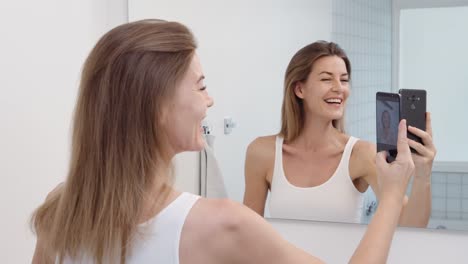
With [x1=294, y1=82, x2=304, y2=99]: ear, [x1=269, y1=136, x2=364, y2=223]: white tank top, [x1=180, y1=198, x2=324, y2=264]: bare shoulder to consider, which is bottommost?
[x1=269, y1=136, x2=364, y2=223]: white tank top

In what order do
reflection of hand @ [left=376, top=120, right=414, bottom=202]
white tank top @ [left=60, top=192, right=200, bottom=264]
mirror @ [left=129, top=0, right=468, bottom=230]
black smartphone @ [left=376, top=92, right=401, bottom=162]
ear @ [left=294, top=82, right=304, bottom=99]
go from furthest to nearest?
ear @ [left=294, top=82, right=304, bottom=99] → mirror @ [left=129, top=0, right=468, bottom=230] → black smartphone @ [left=376, top=92, right=401, bottom=162] → reflection of hand @ [left=376, top=120, right=414, bottom=202] → white tank top @ [left=60, top=192, right=200, bottom=264]

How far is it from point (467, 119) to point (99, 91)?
911mm

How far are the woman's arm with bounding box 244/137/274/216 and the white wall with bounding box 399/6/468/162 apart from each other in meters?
0.36

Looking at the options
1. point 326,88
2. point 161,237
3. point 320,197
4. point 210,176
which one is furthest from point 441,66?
point 161,237

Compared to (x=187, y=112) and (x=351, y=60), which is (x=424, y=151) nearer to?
(x=351, y=60)

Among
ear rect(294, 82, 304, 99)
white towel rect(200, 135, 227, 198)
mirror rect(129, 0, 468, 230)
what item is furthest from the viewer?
white towel rect(200, 135, 227, 198)

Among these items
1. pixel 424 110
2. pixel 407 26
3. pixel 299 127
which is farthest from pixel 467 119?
pixel 299 127

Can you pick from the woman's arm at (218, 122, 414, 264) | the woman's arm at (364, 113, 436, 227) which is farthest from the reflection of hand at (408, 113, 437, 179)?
the woman's arm at (218, 122, 414, 264)

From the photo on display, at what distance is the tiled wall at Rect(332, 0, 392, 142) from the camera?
161cm

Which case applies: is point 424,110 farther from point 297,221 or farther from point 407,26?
point 297,221

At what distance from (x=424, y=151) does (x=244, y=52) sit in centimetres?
50

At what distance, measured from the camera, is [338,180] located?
65.4 inches

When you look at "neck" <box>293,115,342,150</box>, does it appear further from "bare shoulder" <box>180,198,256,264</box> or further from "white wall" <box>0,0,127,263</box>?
"bare shoulder" <box>180,198,256,264</box>

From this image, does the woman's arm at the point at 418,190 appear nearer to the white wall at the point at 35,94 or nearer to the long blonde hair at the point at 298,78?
the long blonde hair at the point at 298,78
